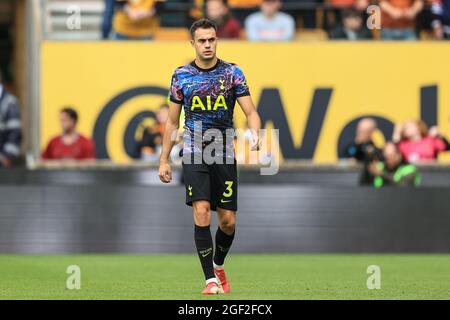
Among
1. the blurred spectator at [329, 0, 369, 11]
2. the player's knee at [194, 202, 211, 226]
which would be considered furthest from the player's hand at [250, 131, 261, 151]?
the blurred spectator at [329, 0, 369, 11]

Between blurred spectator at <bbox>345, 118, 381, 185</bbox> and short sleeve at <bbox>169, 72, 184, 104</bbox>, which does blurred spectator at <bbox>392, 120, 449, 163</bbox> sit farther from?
short sleeve at <bbox>169, 72, 184, 104</bbox>

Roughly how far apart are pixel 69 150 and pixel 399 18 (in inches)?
224

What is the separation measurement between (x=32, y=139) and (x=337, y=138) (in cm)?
489

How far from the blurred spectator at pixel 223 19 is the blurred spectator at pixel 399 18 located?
2312mm

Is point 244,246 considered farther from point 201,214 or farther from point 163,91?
point 201,214

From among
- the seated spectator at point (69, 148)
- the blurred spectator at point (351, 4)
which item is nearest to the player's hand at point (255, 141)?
the seated spectator at point (69, 148)

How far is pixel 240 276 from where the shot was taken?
1356 cm

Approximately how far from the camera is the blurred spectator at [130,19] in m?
21.3

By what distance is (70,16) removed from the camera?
75.4 ft

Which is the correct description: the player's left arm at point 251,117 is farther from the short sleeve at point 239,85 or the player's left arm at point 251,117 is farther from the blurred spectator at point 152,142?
the blurred spectator at point 152,142

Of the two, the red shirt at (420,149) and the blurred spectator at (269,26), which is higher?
the blurred spectator at (269,26)

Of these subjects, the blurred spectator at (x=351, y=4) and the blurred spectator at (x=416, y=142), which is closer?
the blurred spectator at (x=416, y=142)

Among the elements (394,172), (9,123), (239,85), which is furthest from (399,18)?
(239,85)
